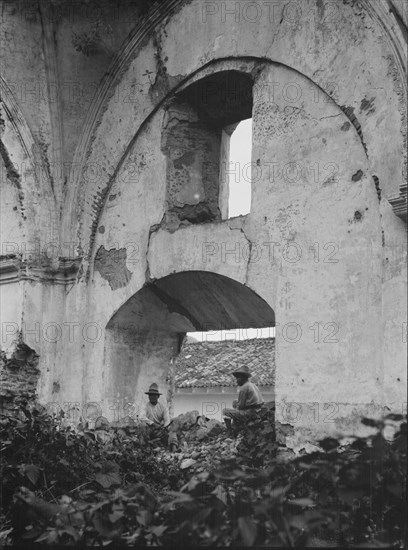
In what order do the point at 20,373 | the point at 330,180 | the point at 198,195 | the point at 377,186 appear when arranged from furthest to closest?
the point at 20,373
the point at 198,195
the point at 330,180
the point at 377,186

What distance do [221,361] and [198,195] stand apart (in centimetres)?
912

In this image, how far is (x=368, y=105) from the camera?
759 cm

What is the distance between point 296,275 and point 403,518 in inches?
154

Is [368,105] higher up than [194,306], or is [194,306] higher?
[368,105]

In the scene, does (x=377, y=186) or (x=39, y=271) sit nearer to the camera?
(x=377, y=186)

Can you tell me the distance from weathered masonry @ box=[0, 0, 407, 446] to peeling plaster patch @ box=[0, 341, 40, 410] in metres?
0.02

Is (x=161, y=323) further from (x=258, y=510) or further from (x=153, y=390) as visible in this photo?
(x=258, y=510)

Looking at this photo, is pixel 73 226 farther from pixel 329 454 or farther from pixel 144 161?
pixel 329 454

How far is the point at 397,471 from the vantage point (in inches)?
167

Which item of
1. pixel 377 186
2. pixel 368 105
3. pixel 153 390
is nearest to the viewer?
pixel 377 186

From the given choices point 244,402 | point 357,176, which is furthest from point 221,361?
point 357,176

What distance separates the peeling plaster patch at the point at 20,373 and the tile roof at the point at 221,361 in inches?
287

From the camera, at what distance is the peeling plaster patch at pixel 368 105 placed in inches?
297

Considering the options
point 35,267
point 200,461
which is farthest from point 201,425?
point 35,267
